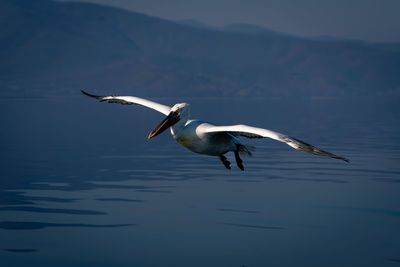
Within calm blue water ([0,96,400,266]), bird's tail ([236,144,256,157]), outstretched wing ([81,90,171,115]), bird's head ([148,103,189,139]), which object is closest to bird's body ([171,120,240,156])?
bird's head ([148,103,189,139])

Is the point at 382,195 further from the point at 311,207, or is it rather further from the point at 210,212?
the point at 210,212

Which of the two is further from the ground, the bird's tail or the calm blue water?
the bird's tail

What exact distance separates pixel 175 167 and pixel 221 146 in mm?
19894

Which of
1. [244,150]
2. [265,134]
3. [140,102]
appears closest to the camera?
[265,134]

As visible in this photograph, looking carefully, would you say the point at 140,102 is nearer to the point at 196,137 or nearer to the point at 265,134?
the point at 196,137

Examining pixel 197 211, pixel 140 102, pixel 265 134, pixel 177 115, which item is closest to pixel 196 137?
pixel 177 115

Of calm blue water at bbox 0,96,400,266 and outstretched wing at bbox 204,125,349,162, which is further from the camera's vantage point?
calm blue water at bbox 0,96,400,266

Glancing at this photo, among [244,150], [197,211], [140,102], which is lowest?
[197,211]

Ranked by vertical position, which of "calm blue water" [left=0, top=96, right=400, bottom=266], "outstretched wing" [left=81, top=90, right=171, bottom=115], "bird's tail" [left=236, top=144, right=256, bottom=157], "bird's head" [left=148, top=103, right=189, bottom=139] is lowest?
"calm blue water" [left=0, top=96, right=400, bottom=266]

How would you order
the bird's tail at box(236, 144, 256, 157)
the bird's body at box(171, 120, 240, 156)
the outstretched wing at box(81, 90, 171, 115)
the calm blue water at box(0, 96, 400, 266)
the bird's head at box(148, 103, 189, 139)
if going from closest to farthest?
the bird's head at box(148, 103, 189, 139), the bird's body at box(171, 120, 240, 156), the bird's tail at box(236, 144, 256, 157), the outstretched wing at box(81, 90, 171, 115), the calm blue water at box(0, 96, 400, 266)

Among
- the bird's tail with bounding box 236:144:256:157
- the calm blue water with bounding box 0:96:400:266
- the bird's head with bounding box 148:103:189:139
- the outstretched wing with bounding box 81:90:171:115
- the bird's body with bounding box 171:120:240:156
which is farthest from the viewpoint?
the calm blue water with bounding box 0:96:400:266

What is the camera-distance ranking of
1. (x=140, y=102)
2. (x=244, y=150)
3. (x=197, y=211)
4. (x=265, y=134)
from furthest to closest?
(x=197, y=211)
(x=140, y=102)
(x=244, y=150)
(x=265, y=134)

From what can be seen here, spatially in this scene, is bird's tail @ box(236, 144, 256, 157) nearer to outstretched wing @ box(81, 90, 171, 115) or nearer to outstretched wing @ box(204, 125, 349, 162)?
outstretched wing @ box(204, 125, 349, 162)

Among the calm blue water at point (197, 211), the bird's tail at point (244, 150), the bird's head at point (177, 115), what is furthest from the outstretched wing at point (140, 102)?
the calm blue water at point (197, 211)
